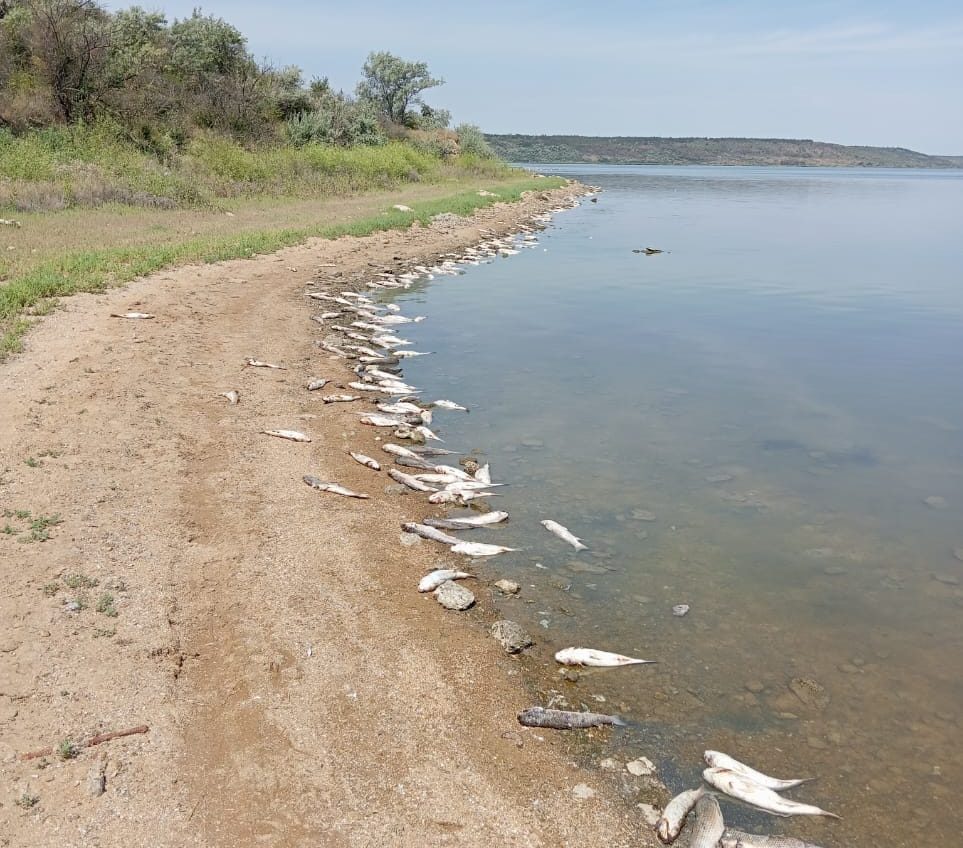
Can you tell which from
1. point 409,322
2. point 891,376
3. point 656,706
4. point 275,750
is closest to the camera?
point 275,750

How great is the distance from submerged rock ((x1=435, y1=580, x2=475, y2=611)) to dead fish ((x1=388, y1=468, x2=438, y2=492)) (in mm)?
2003

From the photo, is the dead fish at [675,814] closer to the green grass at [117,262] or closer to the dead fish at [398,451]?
the dead fish at [398,451]

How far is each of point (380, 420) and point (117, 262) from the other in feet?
28.2

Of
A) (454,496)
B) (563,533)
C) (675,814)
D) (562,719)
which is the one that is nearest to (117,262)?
(454,496)

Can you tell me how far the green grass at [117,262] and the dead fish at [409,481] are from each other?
5307mm

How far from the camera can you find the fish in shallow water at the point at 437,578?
20.1 ft

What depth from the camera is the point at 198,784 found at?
3920 mm

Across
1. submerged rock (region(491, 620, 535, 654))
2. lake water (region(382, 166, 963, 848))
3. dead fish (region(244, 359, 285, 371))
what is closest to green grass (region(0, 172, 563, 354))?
dead fish (region(244, 359, 285, 371))

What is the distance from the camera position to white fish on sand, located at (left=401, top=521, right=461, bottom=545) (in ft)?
22.7

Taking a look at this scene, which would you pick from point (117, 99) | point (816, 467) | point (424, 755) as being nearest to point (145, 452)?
point (424, 755)

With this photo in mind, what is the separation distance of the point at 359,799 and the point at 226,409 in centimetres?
641

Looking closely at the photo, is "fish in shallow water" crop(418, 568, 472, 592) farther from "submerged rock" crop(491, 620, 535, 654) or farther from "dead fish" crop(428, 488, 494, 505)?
"dead fish" crop(428, 488, 494, 505)

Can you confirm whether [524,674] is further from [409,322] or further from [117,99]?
[117,99]

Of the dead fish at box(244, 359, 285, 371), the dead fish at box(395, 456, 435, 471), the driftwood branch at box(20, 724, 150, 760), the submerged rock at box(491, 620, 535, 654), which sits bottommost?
the submerged rock at box(491, 620, 535, 654)
